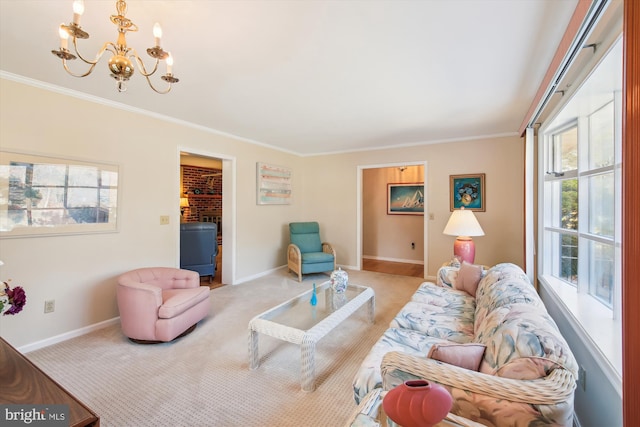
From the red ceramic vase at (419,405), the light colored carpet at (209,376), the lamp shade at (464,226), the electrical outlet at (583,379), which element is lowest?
the light colored carpet at (209,376)

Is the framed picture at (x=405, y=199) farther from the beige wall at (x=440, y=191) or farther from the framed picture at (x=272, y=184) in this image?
the framed picture at (x=272, y=184)

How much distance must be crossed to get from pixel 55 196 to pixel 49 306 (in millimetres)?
1028

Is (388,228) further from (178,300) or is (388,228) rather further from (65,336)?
(65,336)

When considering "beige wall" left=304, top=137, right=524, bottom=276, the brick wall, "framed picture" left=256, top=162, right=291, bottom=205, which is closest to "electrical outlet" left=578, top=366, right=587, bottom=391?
"beige wall" left=304, top=137, right=524, bottom=276

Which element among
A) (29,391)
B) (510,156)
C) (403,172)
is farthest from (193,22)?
(403,172)

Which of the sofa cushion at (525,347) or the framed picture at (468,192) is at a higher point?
the framed picture at (468,192)

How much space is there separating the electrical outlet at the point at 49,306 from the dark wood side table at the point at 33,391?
6.53 ft

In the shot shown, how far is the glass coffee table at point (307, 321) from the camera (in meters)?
1.90

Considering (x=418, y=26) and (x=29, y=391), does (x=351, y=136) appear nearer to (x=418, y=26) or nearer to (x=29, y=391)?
(x=418, y=26)

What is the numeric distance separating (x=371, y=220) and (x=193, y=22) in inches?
219

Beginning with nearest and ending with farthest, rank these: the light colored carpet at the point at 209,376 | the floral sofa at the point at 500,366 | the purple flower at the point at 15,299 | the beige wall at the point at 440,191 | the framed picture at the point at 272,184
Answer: the floral sofa at the point at 500,366 < the purple flower at the point at 15,299 < the light colored carpet at the point at 209,376 < the beige wall at the point at 440,191 < the framed picture at the point at 272,184

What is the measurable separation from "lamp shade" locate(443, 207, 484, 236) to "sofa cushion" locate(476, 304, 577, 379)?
2115mm

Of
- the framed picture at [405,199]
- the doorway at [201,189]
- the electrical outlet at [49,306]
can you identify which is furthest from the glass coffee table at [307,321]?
the framed picture at [405,199]

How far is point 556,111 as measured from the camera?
2525 mm
